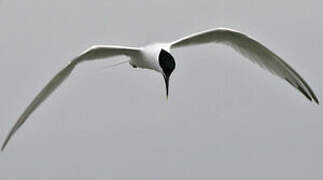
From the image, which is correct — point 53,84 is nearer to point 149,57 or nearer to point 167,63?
point 149,57

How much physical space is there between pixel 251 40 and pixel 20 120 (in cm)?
416

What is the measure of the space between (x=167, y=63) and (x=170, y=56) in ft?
0.45

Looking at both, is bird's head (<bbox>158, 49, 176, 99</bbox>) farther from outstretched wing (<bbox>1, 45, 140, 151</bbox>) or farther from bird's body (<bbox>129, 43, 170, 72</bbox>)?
outstretched wing (<bbox>1, 45, 140, 151</bbox>)

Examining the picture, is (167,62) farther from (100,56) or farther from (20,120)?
(20,120)

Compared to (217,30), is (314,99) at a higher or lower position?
lower

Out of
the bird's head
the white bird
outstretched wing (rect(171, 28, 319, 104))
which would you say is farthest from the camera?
outstretched wing (rect(171, 28, 319, 104))

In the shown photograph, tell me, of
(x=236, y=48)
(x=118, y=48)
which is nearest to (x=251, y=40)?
(x=236, y=48)

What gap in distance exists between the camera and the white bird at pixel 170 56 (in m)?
14.0

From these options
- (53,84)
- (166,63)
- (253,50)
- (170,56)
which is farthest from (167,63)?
(253,50)

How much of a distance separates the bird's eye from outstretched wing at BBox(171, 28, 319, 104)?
3.14 feet

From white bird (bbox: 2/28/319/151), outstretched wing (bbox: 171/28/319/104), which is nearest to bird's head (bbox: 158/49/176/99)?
white bird (bbox: 2/28/319/151)

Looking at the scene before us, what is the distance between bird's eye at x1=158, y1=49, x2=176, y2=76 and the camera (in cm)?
1379

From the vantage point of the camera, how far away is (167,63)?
13.8 metres

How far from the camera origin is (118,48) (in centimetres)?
1442
